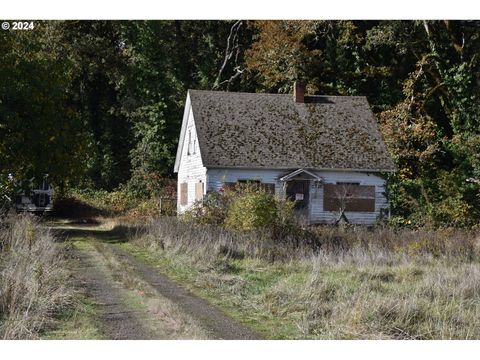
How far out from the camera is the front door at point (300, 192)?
93.5 ft

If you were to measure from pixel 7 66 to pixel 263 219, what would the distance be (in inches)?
351

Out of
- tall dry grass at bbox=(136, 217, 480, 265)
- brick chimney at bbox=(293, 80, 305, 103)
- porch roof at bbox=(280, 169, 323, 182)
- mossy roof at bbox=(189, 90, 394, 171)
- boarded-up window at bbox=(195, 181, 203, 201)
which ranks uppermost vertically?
brick chimney at bbox=(293, 80, 305, 103)

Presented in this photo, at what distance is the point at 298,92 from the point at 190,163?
6380mm

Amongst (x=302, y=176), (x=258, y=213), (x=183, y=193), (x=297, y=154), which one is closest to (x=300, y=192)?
(x=302, y=176)

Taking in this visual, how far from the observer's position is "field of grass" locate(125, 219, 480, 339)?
27.8ft

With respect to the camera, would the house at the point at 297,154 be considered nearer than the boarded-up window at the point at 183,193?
Yes

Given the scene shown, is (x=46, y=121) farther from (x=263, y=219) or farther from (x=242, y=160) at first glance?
(x=242, y=160)

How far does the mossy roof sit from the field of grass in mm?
8813

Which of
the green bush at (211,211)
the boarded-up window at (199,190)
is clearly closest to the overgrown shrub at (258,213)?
the green bush at (211,211)

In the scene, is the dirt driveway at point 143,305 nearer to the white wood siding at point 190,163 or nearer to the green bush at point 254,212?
the green bush at point 254,212

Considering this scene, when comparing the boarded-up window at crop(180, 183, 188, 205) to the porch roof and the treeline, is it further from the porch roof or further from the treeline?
the porch roof

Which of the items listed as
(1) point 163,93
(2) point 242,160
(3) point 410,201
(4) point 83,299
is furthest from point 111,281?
(1) point 163,93

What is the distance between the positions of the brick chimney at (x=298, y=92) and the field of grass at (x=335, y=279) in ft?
42.3

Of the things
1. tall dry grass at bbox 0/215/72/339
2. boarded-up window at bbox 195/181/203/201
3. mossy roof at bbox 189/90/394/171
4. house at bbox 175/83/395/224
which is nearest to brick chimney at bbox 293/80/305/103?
house at bbox 175/83/395/224
